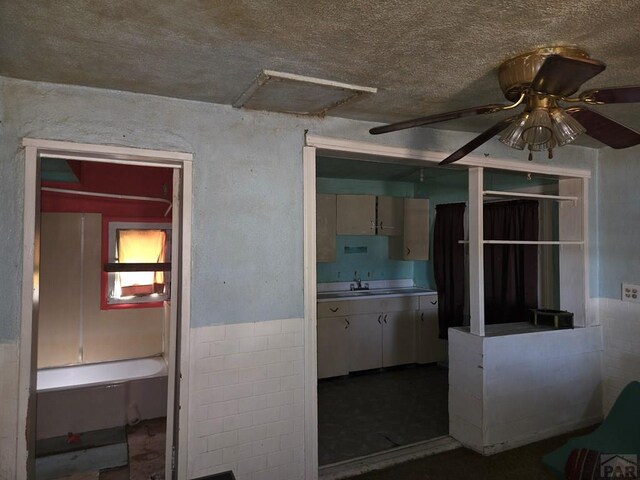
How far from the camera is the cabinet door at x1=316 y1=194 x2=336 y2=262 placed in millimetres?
4512

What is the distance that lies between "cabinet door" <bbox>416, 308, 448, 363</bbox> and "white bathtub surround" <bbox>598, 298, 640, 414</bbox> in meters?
1.79

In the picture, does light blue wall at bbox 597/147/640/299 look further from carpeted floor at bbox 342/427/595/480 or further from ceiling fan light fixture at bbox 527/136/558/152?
ceiling fan light fixture at bbox 527/136/558/152

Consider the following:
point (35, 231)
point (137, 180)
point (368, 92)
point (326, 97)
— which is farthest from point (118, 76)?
point (137, 180)

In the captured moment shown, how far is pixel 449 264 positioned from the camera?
4.62 metres

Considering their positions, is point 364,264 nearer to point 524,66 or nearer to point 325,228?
point 325,228

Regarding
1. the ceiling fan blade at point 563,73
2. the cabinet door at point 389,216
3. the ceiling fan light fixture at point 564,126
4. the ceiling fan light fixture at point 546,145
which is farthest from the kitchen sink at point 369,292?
the ceiling fan blade at point 563,73

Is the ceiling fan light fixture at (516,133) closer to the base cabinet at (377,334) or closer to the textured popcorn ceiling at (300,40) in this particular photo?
the textured popcorn ceiling at (300,40)

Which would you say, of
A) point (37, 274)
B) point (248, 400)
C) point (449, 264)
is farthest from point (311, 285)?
point (449, 264)

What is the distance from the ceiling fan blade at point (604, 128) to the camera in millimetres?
1516

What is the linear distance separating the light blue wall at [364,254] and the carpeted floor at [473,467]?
2.49m

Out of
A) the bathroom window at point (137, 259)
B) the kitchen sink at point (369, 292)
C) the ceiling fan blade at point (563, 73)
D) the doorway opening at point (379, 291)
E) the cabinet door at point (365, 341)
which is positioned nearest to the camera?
the ceiling fan blade at point (563, 73)

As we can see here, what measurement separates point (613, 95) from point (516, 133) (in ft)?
1.09

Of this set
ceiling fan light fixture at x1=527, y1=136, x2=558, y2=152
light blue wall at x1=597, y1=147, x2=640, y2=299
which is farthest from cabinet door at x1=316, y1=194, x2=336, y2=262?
ceiling fan light fixture at x1=527, y1=136, x2=558, y2=152

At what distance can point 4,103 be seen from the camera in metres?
1.78
